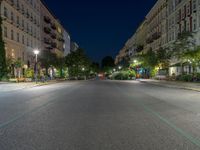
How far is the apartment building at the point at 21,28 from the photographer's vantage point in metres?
44.8

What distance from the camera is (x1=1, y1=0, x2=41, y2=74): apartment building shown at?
147 ft

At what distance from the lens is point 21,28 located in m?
52.2

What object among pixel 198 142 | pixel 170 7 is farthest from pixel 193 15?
pixel 198 142

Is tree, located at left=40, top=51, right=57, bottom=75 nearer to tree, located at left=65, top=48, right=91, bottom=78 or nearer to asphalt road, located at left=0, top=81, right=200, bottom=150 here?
tree, located at left=65, top=48, right=91, bottom=78

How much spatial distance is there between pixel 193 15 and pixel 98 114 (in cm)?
3923

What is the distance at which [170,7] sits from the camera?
58.3m

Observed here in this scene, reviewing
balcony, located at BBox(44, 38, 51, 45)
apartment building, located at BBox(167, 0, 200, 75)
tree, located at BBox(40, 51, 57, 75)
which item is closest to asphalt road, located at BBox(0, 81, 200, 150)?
apartment building, located at BBox(167, 0, 200, 75)

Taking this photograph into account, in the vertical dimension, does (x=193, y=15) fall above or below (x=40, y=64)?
above

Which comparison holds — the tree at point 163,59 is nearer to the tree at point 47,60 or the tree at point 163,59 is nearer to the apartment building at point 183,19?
the apartment building at point 183,19

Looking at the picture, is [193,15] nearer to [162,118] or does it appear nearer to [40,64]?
[40,64]

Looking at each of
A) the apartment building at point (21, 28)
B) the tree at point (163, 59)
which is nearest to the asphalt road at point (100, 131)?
the apartment building at point (21, 28)

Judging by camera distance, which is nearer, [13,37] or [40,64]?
[13,37]

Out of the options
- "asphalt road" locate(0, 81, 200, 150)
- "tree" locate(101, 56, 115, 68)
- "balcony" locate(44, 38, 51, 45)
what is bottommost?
"asphalt road" locate(0, 81, 200, 150)

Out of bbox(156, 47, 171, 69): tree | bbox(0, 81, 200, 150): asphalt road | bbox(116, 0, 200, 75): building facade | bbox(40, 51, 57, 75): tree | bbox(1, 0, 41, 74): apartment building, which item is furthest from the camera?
bbox(40, 51, 57, 75): tree
